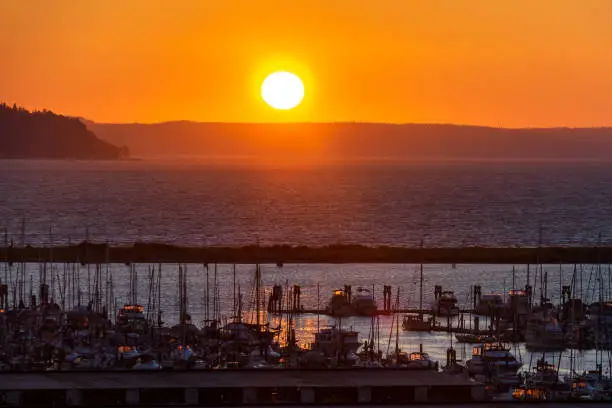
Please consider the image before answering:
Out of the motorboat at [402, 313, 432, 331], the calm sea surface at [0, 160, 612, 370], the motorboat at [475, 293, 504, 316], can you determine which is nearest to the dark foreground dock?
the calm sea surface at [0, 160, 612, 370]

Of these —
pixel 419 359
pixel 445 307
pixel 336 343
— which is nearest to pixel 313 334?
pixel 336 343

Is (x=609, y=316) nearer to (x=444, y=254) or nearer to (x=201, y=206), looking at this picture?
(x=444, y=254)

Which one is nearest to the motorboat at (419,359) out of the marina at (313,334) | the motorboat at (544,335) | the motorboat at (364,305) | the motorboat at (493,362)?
the marina at (313,334)

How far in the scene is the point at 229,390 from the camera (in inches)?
1200

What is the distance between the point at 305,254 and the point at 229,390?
191ft

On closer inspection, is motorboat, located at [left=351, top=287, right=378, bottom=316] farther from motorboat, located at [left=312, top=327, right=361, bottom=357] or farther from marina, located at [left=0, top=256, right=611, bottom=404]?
motorboat, located at [left=312, top=327, right=361, bottom=357]

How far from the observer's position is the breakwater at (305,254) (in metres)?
83.7

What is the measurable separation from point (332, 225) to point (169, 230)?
16315 millimetres

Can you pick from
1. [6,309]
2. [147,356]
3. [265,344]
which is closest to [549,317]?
[265,344]

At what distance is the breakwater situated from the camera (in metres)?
83.7

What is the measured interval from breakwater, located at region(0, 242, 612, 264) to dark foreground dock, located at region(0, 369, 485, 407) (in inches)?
2002

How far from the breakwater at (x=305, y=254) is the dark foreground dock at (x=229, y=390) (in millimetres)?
50852

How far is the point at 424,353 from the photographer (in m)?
48.3

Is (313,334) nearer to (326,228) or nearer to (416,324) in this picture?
(416,324)
